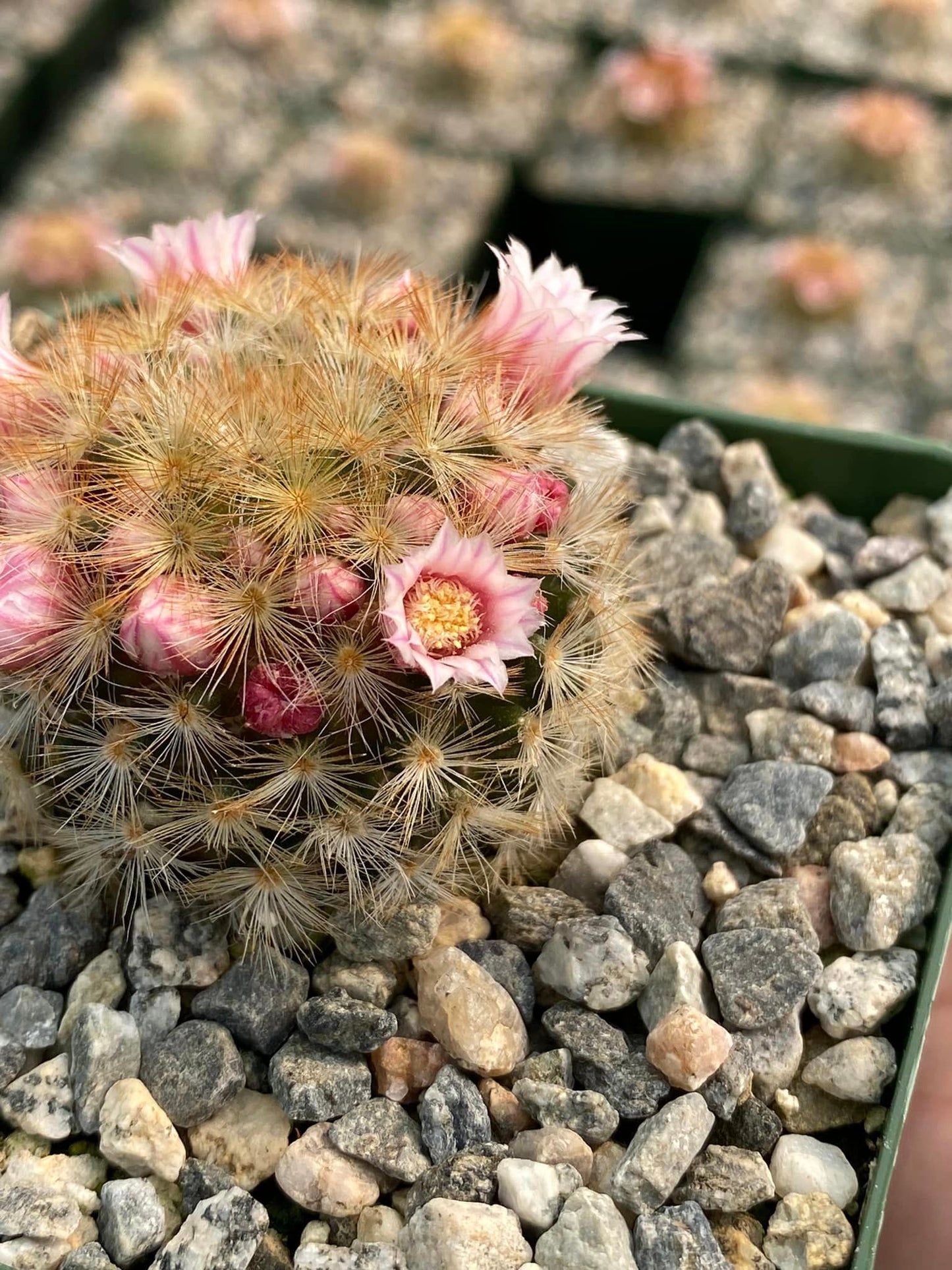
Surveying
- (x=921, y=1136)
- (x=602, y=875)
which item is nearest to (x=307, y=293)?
(x=602, y=875)

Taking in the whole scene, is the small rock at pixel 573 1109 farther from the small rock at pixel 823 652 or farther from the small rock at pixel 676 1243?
the small rock at pixel 823 652

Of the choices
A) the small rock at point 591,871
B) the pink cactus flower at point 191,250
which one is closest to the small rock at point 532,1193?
the small rock at point 591,871

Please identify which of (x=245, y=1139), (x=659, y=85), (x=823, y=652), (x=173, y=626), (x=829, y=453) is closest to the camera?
(x=173, y=626)

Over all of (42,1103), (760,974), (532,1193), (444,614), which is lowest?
(42,1103)

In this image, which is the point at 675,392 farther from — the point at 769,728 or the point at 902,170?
the point at 769,728

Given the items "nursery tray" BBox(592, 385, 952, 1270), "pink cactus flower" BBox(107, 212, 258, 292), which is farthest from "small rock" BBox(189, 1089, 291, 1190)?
"nursery tray" BBox(592, 385, 952, 1270)

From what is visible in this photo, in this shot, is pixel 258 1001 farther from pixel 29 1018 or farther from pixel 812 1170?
pixel 812 1170

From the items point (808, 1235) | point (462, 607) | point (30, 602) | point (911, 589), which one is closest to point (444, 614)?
point (462, 607)

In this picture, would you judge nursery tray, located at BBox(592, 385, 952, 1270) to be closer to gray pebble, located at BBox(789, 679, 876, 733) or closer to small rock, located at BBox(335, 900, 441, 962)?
gray pebble, located at BBox(789, 679, 876, 733)
